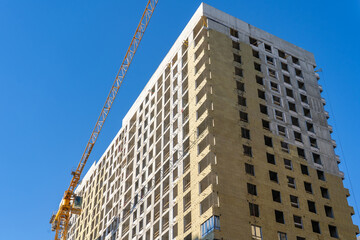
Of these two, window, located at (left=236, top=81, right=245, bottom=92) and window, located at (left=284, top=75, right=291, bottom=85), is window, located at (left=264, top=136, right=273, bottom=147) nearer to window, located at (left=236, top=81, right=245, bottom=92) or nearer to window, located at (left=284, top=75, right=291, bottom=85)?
window, located at (left=236, top=81, right=245, bottom=92)

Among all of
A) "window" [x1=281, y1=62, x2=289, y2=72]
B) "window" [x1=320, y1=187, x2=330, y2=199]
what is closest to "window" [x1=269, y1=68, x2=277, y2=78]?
"window" [x1=281, y1=62, x2=289, y2=72]

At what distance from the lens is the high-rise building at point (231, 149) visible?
66000 millimetres

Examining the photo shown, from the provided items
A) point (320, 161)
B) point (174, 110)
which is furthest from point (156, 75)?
point (320, 161)

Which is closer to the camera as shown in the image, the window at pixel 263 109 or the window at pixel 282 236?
the window at pixel 282 236

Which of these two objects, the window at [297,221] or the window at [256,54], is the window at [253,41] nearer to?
the window at [256,54]

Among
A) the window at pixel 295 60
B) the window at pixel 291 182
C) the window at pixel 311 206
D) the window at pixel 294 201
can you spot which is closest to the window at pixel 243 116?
the window at pixel 291 182

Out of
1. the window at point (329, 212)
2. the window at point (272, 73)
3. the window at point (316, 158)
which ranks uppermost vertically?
the window at point (272, 73)

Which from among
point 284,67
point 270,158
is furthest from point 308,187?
point 284,67

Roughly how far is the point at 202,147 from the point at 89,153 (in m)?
67.5

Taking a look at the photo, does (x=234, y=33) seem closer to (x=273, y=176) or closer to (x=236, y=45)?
(x=236, y=45)

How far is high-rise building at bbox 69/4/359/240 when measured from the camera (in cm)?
6600

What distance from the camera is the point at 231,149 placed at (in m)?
69.3

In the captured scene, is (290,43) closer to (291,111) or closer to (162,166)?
(291,111)

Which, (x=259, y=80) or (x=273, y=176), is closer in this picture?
(x=273, y=176)
